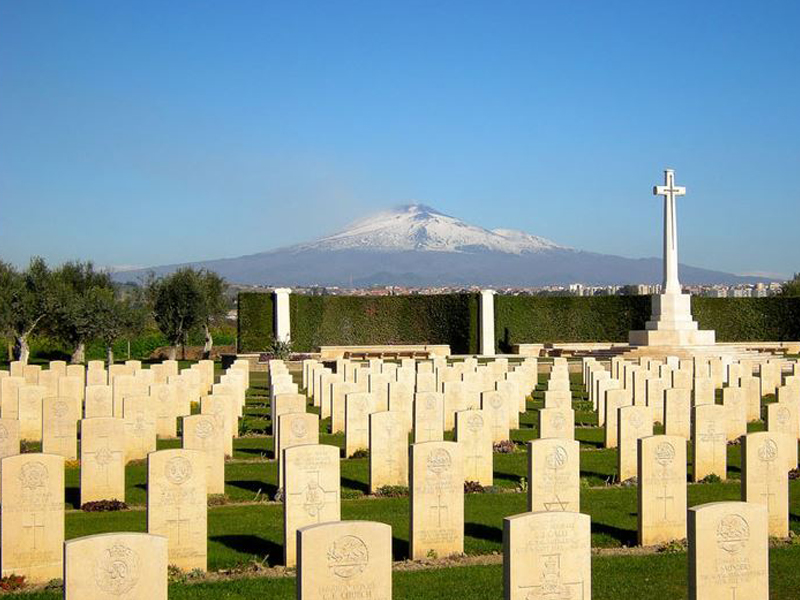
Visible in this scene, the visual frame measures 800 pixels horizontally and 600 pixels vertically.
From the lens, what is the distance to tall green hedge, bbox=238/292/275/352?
38.5 meters

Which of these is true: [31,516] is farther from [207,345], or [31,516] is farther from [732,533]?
[207,345]

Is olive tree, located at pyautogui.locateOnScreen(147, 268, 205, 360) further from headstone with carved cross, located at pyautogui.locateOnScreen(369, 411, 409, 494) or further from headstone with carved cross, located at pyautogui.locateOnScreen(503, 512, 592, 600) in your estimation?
headstone with carved cross, located at pyautogui.locateOnScreen(503, 512, 592, 600)

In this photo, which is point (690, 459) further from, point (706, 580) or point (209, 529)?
point (706, 580)

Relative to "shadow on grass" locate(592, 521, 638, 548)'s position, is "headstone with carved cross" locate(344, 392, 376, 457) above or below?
above

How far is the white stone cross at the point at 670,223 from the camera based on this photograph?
33531 millimetres

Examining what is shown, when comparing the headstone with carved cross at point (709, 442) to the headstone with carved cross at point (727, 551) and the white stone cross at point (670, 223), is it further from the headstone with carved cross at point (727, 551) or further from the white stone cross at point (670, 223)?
the white stone cross at point (670, 223)

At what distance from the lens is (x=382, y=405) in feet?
58.4

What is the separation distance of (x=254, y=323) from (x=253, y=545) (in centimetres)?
2914

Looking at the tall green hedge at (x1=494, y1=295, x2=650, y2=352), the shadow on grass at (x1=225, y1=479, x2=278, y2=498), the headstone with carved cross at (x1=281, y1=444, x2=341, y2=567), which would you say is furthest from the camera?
the tall green hedge at (x1=494, y1=295, x2=650, y2=352)

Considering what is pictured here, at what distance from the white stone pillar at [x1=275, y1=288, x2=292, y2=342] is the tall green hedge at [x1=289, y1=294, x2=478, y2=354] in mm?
2997

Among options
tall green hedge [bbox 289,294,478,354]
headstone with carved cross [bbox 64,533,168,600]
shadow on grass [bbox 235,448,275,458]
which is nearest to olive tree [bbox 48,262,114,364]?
tall green hedge [bbox 289,294,478,354]

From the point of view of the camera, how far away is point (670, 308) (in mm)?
34594

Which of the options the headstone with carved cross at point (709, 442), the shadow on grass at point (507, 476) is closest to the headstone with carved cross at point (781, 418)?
the headstone with carved cross at point (709, 442)

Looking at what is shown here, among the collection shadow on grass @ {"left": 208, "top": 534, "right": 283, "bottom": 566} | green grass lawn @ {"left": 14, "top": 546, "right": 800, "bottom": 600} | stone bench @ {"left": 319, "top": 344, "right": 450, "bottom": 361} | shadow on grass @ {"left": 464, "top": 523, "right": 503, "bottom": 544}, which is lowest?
green grass lawn @ {"left": 14, "top": 546, "right": 800, "bottom": 600}
